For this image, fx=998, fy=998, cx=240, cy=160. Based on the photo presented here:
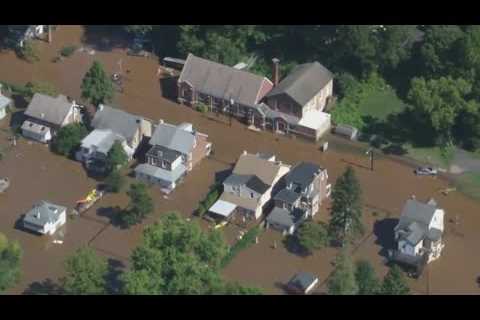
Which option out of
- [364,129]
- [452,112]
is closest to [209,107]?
[364,129]

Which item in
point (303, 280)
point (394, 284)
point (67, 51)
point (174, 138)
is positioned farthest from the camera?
point (67, 51)

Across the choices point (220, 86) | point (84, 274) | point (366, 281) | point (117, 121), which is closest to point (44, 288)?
point (84, 274)

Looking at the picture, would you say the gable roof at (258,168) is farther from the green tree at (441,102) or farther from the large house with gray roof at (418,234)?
the green tree at (441,102)

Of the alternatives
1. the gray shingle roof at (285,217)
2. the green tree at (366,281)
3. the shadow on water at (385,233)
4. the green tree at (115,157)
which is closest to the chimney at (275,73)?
the green tree at (115,157)

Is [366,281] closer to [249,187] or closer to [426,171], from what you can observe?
[249,187]

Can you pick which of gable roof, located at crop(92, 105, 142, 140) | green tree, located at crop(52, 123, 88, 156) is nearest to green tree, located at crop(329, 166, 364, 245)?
gable roof, located at crop(92, 105, 142, 140)
